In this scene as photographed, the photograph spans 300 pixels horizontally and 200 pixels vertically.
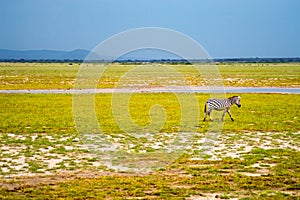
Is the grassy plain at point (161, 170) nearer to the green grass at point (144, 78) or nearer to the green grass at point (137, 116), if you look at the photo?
the green grass at point (137, 116)

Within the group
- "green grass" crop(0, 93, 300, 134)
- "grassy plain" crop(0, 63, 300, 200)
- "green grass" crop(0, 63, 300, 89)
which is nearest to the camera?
"grassy plain" crop(0, 63, 300, 200)

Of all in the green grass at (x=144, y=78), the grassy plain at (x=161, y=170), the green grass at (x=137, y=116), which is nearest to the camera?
the grassy plain at (x=161, y=170)

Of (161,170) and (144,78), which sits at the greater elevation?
(144,78)

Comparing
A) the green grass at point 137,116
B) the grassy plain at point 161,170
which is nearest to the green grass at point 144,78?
the green grass at point 137,116

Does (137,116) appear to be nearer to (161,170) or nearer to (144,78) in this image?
(161,170)

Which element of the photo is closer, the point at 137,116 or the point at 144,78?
the point at 137,116

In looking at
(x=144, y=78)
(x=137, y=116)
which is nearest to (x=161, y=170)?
(x=137, y=116)

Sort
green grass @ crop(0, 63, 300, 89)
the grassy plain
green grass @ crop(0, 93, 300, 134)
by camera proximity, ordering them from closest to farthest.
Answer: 1. the grassy plain
2. green grass @ crop(0, 93, 300, 134)
3. green grass @ crop(0, 63, 300, 89)

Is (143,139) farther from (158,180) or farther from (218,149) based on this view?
(158,180)

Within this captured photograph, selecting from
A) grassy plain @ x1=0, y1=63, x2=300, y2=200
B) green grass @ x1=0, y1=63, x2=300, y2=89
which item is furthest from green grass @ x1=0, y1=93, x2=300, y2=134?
green grass @ x1=0, y1=63, x2=300, y2=89

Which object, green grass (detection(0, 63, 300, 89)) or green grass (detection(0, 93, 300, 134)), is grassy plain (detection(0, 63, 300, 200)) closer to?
green grass (detection(0, 93, 300, 134))

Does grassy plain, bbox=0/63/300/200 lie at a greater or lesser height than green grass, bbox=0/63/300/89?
lesser

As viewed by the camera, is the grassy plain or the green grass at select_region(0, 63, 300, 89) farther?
the green grass at select_region(0, 63, 300, 89)

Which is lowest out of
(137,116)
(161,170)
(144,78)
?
(137,116)
